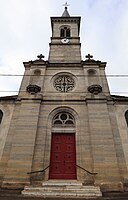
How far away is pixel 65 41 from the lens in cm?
2125

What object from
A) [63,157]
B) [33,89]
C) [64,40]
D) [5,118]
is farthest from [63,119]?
[64,40]

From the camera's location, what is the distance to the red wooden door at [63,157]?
1166cm

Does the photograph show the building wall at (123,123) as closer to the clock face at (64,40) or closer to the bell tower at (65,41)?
the bell tower at (65,41)

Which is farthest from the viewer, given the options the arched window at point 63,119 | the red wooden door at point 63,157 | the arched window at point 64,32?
the arched window at point 64,32

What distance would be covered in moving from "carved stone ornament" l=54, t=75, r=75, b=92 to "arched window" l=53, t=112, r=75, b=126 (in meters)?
2.33

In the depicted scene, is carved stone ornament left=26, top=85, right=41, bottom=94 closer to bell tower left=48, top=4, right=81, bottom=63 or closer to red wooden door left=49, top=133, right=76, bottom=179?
red wooden door left=49, top=133, right=76, bottom=179

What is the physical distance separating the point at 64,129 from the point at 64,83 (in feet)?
14.3

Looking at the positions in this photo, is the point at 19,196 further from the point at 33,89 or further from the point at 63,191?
the point at 33,89

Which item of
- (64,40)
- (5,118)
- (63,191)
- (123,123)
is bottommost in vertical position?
(63,191)

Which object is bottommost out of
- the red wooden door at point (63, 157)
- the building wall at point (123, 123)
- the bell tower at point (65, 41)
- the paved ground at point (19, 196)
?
the paved ground at point (19, 196)

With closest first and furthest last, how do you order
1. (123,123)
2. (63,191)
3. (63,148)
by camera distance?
(63,191) < (63,148) < (123,123)

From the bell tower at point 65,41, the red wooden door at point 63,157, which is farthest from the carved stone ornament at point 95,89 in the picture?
the bell tower at point 65,41

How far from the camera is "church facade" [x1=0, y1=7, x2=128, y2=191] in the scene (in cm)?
1112

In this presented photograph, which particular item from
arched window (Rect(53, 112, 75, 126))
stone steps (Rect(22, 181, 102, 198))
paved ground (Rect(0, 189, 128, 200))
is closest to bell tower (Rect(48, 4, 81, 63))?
arched window (Rect(53, 112, 75, 126))
